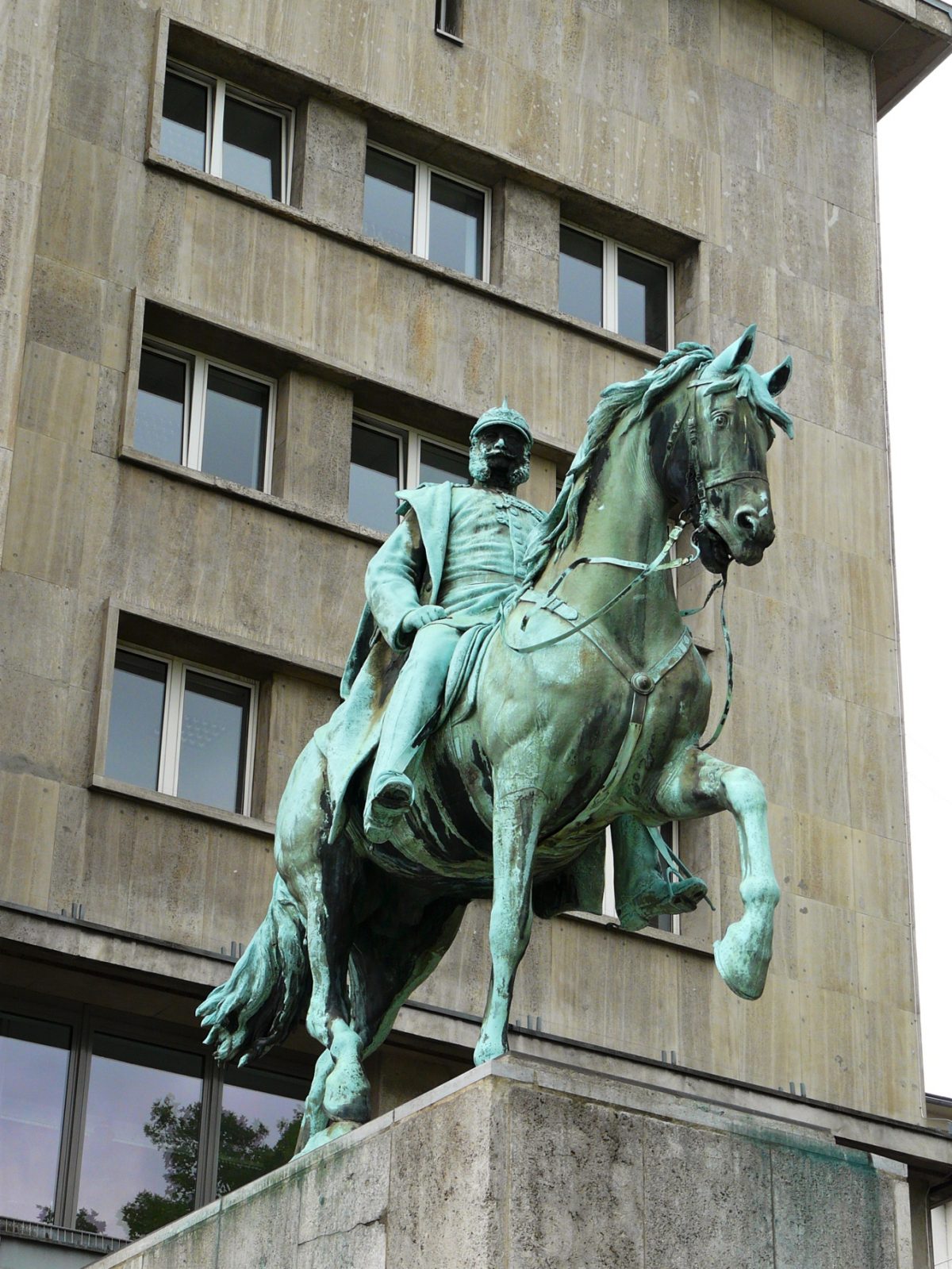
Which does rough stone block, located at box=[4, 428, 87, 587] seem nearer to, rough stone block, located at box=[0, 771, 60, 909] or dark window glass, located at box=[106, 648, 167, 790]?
dark window glass, located at box=[106, 648, 167, 790]

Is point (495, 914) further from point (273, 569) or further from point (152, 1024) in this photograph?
point (273, 569)

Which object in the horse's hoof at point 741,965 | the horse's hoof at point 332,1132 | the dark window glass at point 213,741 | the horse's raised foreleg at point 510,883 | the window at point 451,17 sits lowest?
the horse's hoof at point 332,1132

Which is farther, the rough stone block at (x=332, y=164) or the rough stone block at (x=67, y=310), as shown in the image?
the rough stone block at (x=332, y=164)

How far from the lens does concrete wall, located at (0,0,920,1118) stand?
856 inches

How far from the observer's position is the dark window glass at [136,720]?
22.1 meters

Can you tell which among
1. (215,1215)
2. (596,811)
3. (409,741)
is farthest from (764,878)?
(215,1215)

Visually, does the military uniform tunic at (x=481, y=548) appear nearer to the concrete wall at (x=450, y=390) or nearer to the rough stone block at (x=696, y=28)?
the concrete wall at (x=450, y=390)


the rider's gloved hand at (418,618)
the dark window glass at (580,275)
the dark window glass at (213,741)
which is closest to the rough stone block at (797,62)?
the dark window glass at (580,275)

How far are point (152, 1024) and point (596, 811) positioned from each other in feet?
36.6

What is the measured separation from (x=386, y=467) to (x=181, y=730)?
4.08 m

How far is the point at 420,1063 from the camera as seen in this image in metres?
22.1

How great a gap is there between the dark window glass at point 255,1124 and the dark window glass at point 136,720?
113 inches

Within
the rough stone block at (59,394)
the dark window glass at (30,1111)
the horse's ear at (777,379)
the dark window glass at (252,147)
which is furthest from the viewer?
the dark window glass at (252,147)

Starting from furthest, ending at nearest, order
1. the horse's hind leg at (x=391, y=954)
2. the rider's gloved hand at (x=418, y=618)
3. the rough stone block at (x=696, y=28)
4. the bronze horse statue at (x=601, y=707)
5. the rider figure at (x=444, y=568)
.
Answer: the rough stone block at (x=696, y=28) → the horse's hind leg at (x=391, y=954) → the rider's gloved hand at (x=418, y=618) → the rider figure at (x=444, y=568) → the bronze horse statue at (x=601, y=707)
